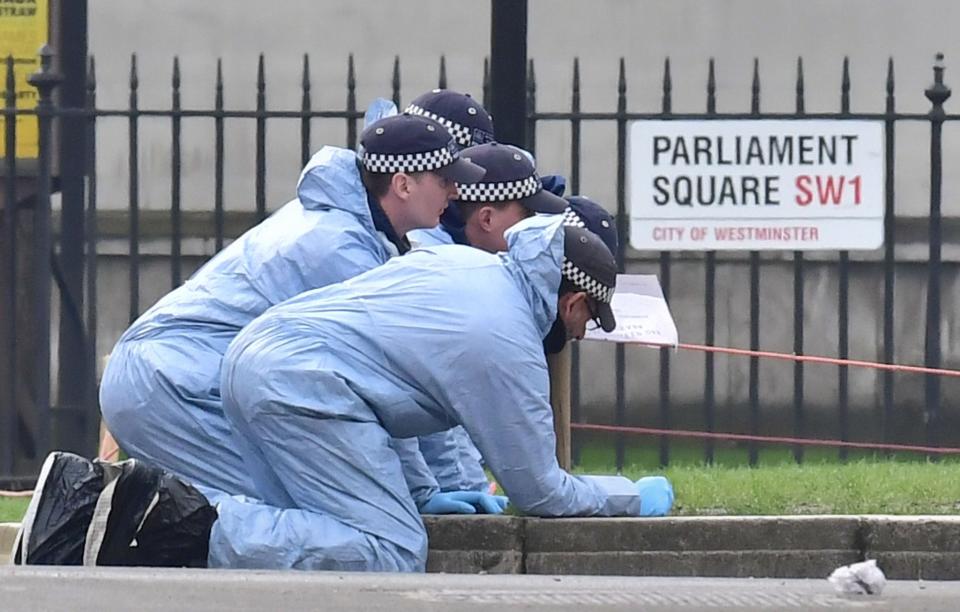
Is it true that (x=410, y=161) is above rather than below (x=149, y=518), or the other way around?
above

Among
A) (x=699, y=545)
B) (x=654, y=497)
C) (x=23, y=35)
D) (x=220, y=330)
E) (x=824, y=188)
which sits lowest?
(x=699, y=545)

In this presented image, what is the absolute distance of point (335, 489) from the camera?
508cm

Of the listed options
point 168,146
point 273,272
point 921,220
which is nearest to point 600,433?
point 921,220

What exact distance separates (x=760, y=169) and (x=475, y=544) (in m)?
3.13

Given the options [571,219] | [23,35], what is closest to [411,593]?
[571,219]

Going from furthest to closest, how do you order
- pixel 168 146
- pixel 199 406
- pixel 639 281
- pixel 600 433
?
pixel 168 146, pixel 600 433, pixel 639 281, pixel 199 406

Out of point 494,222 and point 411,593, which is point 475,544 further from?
point 411,593

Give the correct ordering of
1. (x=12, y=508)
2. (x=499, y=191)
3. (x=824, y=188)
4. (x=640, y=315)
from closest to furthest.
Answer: (x=499, y=191)
(x=640, y=315)
(x=12, y=508)
(x=824, y=188)

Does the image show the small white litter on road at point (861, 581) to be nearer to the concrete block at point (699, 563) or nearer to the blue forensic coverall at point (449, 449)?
the concrete block at point (699, 563)

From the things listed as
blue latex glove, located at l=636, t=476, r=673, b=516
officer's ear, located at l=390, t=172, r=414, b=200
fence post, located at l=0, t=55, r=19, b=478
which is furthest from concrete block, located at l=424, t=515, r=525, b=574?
fence post, located at l=0, t=55, r=19, b=478

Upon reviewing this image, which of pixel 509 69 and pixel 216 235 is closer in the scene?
pixel 509 69

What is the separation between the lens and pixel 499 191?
5832 mm

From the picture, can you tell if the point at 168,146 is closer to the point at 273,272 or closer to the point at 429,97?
the point at 429,97

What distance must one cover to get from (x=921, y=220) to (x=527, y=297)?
226 inches
